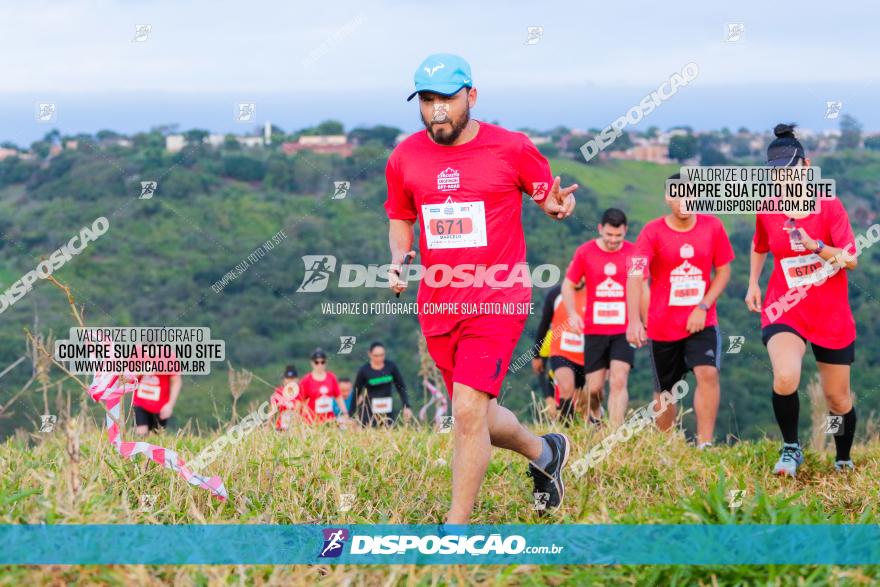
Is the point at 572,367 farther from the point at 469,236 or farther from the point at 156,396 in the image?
the point at 469,236

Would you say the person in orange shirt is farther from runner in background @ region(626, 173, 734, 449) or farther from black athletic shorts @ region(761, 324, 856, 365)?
black athletic shorts @ region(761, 324, 856, 365)

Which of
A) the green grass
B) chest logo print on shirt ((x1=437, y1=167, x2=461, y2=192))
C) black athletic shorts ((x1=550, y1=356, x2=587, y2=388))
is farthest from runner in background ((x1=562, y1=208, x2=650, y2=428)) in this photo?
chest logo print on shirt ((x1=437, y1=167, x2=461, y2=192))

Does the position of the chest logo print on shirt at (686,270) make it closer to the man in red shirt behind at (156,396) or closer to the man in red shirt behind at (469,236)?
the man in red shirt behind at (469,236)

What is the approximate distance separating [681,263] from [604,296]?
146 centimetres

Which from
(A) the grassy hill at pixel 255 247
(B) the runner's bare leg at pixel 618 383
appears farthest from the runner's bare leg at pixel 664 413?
(A) the grassy hill at pixel 255 247

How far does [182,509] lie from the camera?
6074 millimetres

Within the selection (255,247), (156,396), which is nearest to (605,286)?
(156,396)

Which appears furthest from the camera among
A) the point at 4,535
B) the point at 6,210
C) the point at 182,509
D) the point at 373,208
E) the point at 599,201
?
the point at 6,210

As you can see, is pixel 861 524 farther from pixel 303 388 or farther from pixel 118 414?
pixel 303 388

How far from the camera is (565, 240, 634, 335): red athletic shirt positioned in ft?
37.3

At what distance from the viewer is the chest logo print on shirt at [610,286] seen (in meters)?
11.4

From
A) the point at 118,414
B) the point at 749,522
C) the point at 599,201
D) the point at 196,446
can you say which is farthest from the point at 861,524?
the point at 599,201

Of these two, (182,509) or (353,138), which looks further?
(353,138)

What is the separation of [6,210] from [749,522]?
5878 cm
